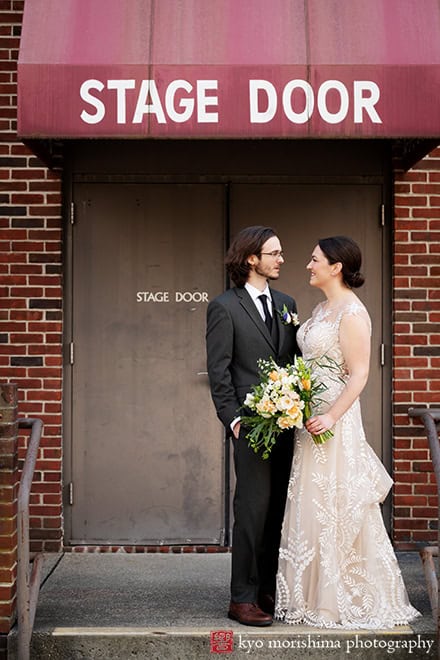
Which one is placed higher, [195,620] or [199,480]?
[199,480]

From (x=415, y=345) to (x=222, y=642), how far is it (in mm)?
2623

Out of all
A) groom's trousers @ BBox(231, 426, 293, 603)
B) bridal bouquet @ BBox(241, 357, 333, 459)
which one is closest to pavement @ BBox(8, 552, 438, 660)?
groom's trousers @ BBox(231, 426, 293, 603)

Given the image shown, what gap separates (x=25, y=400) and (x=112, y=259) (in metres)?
1.16

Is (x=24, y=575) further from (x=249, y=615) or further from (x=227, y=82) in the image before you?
(x=227, y=82)

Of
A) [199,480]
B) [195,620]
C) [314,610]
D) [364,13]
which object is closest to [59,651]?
[195,620]

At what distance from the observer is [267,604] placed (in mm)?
4527

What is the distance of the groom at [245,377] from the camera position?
4.30 m

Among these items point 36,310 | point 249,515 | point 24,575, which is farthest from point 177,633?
point 36,310

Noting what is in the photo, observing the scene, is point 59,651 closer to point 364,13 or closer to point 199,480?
point 199,480

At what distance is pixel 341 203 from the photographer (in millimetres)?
6043

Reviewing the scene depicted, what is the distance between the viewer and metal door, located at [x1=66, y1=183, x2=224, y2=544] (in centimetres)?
600

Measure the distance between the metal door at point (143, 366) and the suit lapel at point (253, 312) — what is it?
1.60 meters

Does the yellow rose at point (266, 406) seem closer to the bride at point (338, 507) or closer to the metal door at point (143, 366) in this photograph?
the bride at point (338, 507)

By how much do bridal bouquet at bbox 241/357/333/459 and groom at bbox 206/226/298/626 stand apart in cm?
10
